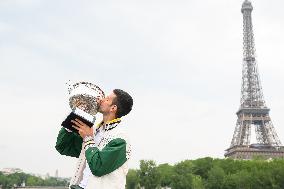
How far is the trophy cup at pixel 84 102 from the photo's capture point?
415 cm

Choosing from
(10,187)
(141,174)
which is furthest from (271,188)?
(10,187)

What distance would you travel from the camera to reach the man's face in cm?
443

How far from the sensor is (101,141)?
4398 millimetres

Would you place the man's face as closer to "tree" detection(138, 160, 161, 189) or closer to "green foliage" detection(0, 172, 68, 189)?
→ "tree" detection(138, 160, 161, 189)

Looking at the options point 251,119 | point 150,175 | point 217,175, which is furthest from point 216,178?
point 251,119

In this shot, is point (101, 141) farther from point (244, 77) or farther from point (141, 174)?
point (244, 77)

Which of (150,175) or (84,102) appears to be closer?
(84,102)

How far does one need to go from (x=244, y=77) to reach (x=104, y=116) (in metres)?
80.6

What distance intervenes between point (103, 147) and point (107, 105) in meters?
0.39

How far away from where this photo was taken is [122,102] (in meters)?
4.52

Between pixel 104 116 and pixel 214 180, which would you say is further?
pixel 214 180

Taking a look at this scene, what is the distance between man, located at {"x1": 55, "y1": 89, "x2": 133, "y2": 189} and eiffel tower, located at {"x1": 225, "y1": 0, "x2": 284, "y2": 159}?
74.8 m

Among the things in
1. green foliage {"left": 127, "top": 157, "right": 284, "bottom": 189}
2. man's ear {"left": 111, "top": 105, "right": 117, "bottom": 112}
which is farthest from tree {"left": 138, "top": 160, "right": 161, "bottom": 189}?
man's ear {"left": 111, "top": 105, "right": 117, "bottom": 112}

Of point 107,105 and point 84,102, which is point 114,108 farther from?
point 84,102
